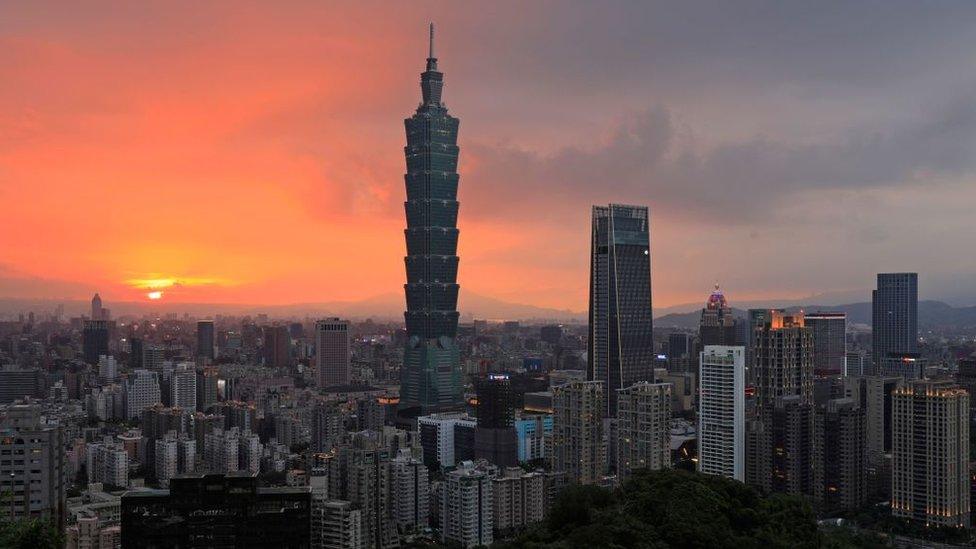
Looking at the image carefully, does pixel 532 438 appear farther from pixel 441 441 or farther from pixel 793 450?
pixel 793 450

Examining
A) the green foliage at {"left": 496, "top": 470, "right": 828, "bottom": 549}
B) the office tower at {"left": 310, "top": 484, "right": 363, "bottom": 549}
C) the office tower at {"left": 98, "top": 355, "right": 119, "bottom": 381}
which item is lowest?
the office tower at {"left": 310, "top": 484, "right": 363, "bottom": 549}

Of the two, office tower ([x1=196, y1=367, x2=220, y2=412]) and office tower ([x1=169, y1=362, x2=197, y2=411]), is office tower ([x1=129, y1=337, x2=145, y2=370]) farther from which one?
office tower ([x1=169, y1=362, x2=197, y2=411])

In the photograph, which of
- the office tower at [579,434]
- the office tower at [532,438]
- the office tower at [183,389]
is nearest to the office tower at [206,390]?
the office tower at [183,389]

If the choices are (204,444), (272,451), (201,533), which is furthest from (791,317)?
(201,533)

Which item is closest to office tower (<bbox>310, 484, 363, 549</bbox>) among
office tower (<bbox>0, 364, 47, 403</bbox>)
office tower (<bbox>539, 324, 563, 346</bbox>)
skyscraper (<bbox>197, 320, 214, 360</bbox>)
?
office tower (<bbox>0, 364, 47, 403</bbox>)

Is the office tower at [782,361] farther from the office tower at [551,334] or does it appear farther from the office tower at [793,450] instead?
the office tower at [551,334]

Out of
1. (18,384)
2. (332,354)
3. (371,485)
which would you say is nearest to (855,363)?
(332,354)
